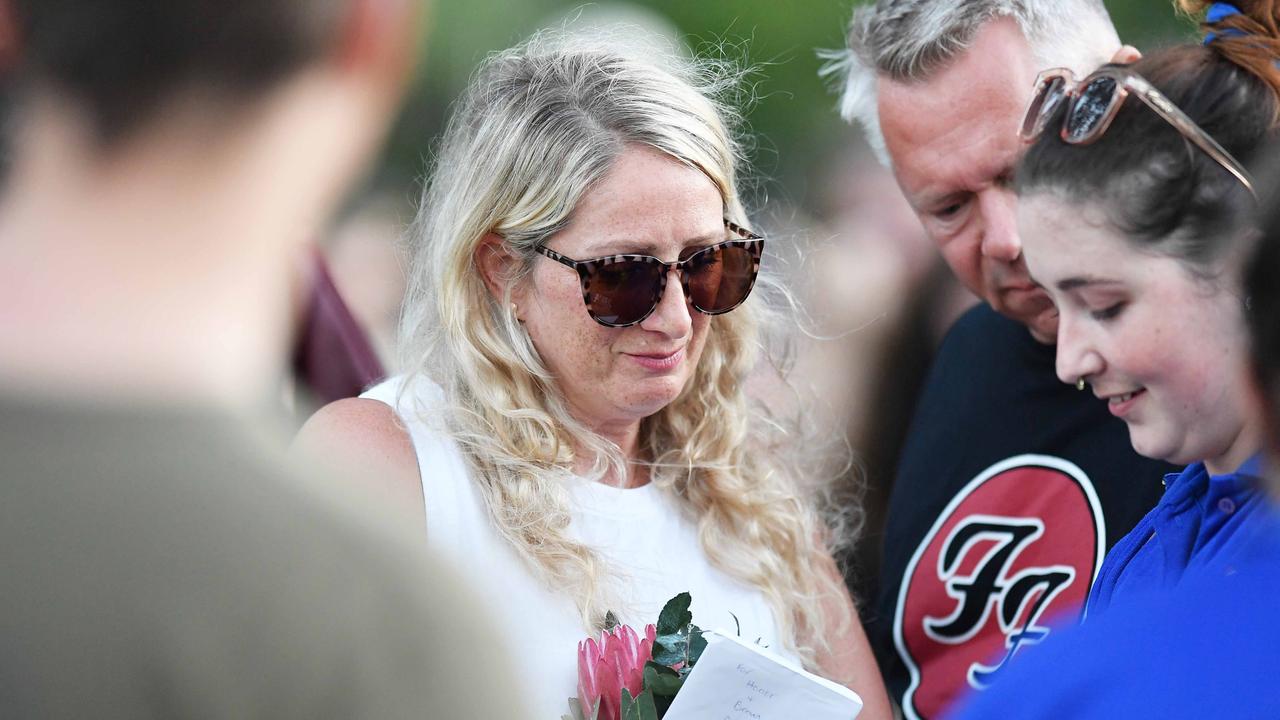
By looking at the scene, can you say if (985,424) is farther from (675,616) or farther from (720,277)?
(675,616)

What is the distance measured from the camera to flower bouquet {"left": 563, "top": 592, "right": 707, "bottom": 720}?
2.02 meters

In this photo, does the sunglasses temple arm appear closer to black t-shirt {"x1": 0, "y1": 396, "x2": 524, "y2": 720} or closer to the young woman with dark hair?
the young woman with dark hair

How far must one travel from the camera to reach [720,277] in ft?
7.91

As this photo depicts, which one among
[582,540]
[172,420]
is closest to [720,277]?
[582,540]

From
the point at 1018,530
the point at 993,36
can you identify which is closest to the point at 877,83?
the point at 993,36

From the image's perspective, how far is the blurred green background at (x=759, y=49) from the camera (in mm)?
5852

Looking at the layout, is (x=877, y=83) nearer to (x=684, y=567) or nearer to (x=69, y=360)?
(x=684, y=567)

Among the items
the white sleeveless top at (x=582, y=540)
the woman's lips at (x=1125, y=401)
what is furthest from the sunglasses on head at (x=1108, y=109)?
the white sleeveless top at (x=582, y=540)

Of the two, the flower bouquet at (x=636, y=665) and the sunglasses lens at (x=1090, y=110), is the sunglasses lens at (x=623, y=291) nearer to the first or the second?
the flower bouquet at (x=636, y=665)

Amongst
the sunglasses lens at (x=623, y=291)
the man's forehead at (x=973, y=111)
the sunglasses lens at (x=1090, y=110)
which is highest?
the man's forehead at (x=973, y=111)

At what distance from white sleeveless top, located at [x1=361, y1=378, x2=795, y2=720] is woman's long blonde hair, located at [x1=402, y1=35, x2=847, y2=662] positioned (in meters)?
0.03

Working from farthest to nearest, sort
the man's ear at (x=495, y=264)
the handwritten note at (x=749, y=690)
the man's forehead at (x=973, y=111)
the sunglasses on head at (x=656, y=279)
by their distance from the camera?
the man's forehead at (x=973, y=111)
the man's ear at (x=495, y=264)
the sunglasses on head at (x=656, y=279)
the handwritten note at (x=749, y=690)

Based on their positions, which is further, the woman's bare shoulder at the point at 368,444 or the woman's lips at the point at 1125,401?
the woman's bare shoulder at the point at 368,444

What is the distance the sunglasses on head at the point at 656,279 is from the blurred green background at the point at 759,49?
306 centimetres
